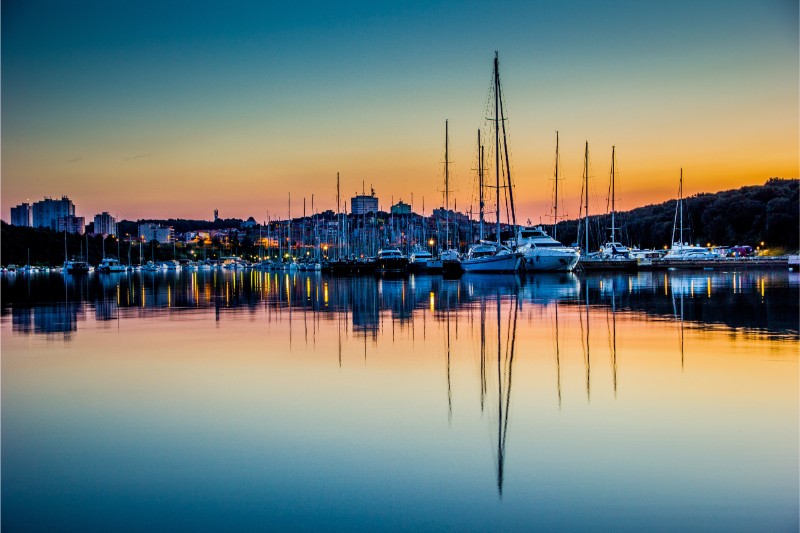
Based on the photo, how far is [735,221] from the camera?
122750 mm

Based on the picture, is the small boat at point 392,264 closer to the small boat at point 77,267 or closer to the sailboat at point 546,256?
the sailboat at point 546,256

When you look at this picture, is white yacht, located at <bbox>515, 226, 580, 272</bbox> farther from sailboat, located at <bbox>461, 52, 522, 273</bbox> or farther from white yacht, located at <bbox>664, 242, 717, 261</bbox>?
white yacht, located at <bbox>664, 242, 717, 261</bbox>

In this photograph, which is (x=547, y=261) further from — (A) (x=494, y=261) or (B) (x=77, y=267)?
(B) (x=77, y=267)

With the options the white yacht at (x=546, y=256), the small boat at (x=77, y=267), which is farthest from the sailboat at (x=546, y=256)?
the small boat at (x=77, y=267)

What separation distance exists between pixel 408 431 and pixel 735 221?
125 meters

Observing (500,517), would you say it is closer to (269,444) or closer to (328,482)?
(328,482)

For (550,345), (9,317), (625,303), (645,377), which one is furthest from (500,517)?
(9,317)

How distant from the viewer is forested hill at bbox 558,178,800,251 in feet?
367

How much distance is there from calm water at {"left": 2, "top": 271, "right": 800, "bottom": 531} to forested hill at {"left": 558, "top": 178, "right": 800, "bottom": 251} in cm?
9217

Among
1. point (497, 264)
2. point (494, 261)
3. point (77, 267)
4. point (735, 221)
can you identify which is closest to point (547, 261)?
point (497, 264)

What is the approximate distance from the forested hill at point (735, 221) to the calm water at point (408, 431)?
92.2 m

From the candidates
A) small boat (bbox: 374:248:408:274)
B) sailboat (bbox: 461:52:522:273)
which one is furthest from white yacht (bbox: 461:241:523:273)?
small boat (bbox: 374:248:408:274)

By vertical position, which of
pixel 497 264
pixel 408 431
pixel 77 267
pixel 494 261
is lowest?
pixel 408 431

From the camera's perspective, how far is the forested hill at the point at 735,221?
112m
